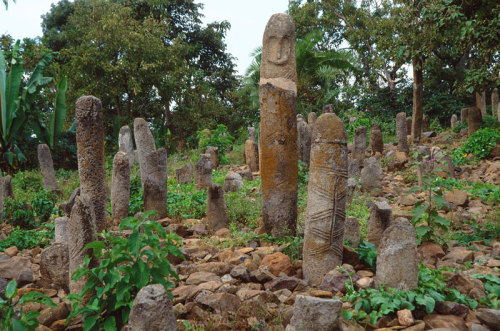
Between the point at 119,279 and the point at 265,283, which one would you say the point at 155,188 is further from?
the point at 119,279

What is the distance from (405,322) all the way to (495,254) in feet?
8.15

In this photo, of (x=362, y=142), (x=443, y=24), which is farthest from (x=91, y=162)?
(x=443, y=24)

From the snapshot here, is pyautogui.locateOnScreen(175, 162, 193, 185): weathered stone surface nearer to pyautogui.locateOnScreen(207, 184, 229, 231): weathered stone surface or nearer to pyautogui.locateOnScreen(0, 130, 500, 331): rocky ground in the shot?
pyautogui.locateOnScreen(0, 130, 500, 331): rocky ground

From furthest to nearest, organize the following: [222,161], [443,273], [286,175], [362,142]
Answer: [222,161]
[362,142]
[286,175]
[443,273]

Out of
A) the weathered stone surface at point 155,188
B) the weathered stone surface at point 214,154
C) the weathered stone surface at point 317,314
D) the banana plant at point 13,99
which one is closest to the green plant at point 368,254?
the weathered stone surface at point 317,314

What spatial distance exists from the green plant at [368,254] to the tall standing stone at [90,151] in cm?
410

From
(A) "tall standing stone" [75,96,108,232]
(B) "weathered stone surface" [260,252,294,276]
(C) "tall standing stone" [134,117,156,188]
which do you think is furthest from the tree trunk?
(A) "tall standing stone" [75,96,108,232]

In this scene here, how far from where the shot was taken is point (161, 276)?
10.8 feet

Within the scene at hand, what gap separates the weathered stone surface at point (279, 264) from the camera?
4.58 meters

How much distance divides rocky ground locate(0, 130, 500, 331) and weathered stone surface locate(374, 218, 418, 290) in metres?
0.24

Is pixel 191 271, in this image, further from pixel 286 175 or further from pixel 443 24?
pixel 443 24

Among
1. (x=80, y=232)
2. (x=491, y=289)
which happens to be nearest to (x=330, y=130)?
(x=491, y=289)

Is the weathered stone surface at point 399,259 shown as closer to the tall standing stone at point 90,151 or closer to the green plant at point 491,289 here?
the green plant at point 491,289

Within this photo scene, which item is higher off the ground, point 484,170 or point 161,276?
point 484,170
